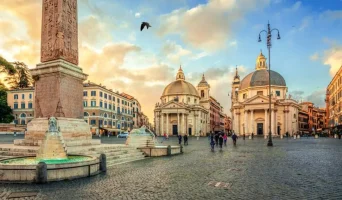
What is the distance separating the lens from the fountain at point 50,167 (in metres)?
8.75

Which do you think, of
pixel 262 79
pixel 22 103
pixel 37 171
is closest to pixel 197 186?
pixel 37 171

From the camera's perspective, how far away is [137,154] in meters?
16.8

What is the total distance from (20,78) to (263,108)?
2604 inches

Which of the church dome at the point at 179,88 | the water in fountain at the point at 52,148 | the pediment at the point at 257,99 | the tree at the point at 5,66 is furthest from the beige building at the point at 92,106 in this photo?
the water in fountain at the point at 52,148

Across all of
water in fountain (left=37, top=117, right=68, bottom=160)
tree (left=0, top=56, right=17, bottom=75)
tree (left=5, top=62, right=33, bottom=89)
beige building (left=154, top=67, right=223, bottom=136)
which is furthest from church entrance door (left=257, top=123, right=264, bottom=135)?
water in fountain (left=37, top=117, right=68, bottom=160)

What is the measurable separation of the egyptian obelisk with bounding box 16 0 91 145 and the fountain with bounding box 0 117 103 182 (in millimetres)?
3330

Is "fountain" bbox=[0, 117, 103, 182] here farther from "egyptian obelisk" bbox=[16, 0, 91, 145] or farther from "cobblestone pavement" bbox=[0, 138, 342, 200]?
"egyptian obelisk" bbox=[16, 0, 91, 145]

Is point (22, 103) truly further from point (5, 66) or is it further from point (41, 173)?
point (41, 173)

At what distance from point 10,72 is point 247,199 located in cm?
7328

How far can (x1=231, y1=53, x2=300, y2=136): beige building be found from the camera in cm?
7575

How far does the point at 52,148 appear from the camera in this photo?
10438 millimetres

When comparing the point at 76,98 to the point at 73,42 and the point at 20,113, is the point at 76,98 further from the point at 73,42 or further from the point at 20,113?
the point at 20,113

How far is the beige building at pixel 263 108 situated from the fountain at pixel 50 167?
68990 millimetres

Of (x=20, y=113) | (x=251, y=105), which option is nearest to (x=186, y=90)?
(x=251, y=105)
